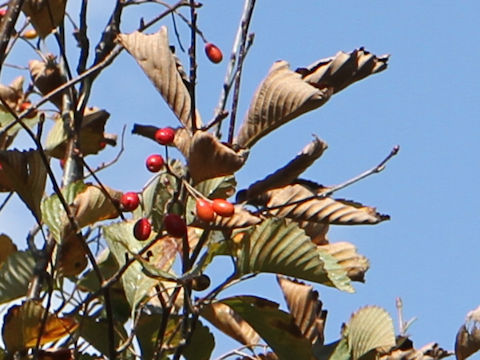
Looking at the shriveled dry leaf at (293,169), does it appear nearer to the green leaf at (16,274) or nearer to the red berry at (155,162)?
the red berry at (155,162)

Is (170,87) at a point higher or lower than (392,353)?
higher

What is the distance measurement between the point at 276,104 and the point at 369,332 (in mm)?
400

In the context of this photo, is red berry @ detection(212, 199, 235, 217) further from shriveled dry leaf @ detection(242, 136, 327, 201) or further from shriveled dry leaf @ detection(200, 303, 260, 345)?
shriveled dry leaf @ detection(200, 303, 260, 345)

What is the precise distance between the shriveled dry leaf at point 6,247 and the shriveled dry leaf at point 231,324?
47 cm

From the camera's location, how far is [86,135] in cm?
200

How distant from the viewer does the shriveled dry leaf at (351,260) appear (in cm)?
170

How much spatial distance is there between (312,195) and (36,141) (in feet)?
1.46

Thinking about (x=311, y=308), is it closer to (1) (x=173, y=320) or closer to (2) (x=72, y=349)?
(1) (x=173, y=320)

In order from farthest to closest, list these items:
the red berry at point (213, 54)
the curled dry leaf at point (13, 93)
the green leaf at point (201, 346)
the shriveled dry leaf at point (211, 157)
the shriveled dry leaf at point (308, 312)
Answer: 1. the curled dry leaf at point (13, 93)
2. the red berry at point (213, 54)
3. the green leaf at point (201, 346)
4. the shriveled dry leaf at point (308, 312)
5. the shriveled dry leaf at point (211, 157)

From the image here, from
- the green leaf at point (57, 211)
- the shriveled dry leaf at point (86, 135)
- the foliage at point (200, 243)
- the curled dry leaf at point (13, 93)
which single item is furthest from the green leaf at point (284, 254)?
the curled dry leaf at point (13, 93)

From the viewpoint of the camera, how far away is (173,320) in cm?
174

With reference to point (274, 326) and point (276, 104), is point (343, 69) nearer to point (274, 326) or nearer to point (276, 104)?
point (276, 104)

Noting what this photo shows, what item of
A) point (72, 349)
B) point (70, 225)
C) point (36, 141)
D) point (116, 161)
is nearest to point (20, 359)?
point (72, 349)

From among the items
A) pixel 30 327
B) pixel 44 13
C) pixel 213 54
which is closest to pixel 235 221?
pixel 30 327
